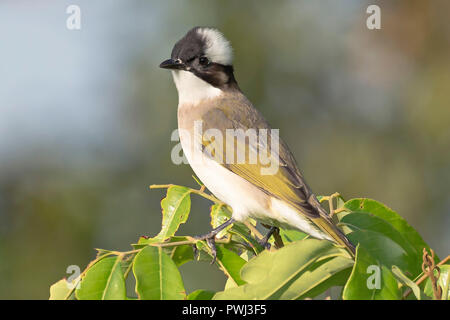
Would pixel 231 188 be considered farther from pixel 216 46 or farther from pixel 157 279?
pixel 157 279

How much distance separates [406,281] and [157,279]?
929 millimetres

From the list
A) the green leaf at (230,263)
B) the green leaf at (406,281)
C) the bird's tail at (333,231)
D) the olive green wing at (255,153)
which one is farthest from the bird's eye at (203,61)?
the green leaf at (406,281)

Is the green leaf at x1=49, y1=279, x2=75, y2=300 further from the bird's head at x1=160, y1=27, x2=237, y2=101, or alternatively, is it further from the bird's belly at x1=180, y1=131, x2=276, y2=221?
the bird's head at x1=160, y1=27, x2=237, y2=101

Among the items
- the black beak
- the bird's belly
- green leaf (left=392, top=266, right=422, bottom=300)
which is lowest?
green leaf (left=392, top=266, right=422, bottom=300)

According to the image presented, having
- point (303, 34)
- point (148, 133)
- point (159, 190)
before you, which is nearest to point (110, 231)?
point (159, 190)

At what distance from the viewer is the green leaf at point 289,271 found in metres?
2.20

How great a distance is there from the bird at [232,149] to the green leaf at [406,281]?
15.1 inches

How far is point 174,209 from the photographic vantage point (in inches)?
113

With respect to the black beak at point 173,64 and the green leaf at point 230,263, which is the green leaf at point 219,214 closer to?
the green leaf at point 230,263

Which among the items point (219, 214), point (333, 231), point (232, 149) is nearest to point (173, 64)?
point (232, 149)

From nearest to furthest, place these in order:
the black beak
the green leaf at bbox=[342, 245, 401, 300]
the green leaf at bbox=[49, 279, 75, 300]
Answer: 1. the green leaf at bbox=[342, 245, 401, 300]
2. the green leaf at bbox=[49, 279, 75, 300]
3. the black beak

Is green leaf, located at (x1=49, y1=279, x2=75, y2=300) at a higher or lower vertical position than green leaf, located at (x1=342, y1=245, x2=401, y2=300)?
lower

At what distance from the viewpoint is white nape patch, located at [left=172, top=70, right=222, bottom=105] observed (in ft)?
13.4

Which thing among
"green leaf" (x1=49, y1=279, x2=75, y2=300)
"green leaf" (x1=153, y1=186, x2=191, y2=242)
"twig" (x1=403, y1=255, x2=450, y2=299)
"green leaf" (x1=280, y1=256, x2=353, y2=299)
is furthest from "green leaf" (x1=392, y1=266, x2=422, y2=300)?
"green leaf" (x1=49, y1=279, x2=75, y2=300)
